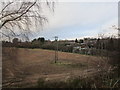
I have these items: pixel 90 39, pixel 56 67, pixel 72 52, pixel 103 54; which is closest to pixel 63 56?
pixel 72 52

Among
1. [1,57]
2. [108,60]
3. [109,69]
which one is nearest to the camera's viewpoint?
[1,57]

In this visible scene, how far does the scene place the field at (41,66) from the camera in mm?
11154

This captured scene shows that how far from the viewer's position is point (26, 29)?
864 cm

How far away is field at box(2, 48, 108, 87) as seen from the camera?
11.2 meters

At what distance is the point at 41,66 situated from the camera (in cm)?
2422

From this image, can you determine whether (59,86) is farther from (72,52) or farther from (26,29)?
(72,52)

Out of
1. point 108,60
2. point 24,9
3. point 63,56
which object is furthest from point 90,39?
point 24,9

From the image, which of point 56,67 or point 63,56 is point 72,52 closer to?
point 63,56

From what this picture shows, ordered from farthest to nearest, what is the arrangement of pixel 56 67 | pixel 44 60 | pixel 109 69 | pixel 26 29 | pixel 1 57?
1. pixel 44 60
2. pixel 56 67
3. pixel 109 69
4. pixel 1 57
5. pixel 26 29

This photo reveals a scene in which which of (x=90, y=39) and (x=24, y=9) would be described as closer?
(x=24, y=9)

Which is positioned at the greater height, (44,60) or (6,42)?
(6,42)

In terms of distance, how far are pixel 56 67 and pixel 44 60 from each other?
3.32 meters

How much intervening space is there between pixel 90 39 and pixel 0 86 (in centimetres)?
1245

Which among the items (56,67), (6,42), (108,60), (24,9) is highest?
(24,9)
